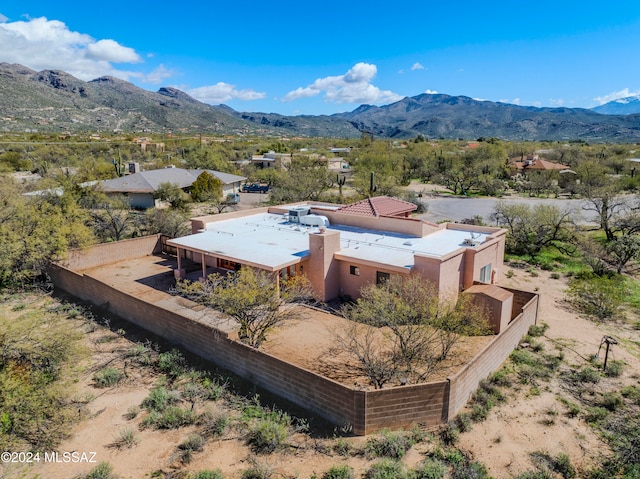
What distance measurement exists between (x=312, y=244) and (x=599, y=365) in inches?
478

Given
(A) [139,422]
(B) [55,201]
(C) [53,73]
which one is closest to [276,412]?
(A) [139,422]

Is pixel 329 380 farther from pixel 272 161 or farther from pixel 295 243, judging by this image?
pixel 272 161

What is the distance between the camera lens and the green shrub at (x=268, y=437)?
10875 millimetres

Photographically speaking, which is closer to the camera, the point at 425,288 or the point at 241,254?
the point at 425,288

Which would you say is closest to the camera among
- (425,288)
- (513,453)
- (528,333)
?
(513,453)

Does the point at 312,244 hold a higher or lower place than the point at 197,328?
higher

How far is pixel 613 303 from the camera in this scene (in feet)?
65.8

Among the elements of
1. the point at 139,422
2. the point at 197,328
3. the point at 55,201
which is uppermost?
the point at 55,201

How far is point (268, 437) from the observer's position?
10.9 meters

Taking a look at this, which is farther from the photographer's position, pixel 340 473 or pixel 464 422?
pixel 464 422

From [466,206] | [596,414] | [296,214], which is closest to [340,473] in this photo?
[596,414]

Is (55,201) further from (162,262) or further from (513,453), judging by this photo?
(513,453)

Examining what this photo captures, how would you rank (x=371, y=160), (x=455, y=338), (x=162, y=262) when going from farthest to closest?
(x=371, y=160)
(x=162, y=262)
(x=455, y=338)

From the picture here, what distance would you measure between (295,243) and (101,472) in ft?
46.1
